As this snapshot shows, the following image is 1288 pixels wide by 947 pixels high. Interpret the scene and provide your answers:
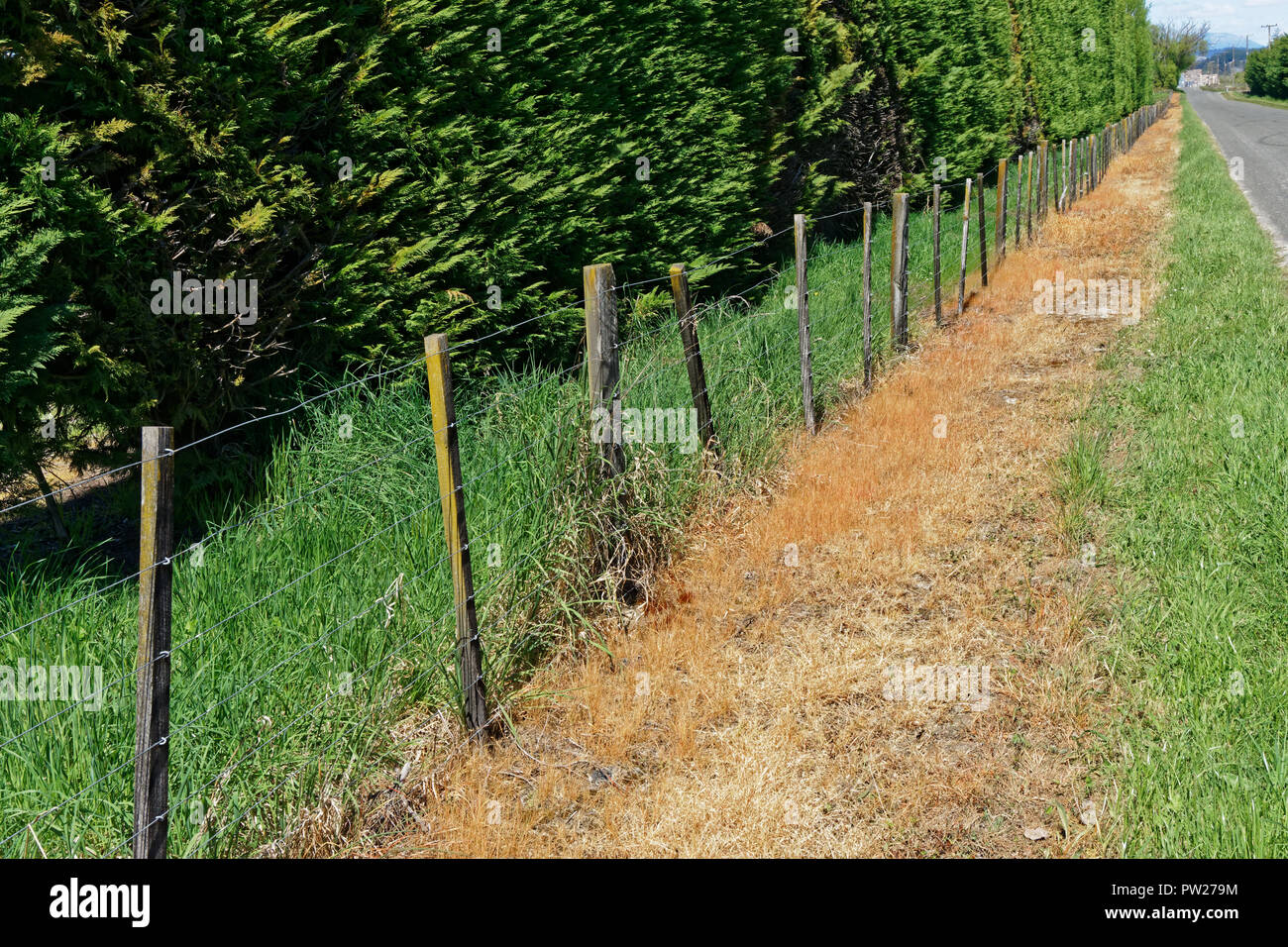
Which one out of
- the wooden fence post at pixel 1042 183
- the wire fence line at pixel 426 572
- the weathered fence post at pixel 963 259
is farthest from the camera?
the wooden fence post at pixel 1042 183

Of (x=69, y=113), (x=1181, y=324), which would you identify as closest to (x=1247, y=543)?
(x=1181, y=324)

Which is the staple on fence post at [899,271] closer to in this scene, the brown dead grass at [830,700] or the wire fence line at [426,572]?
the wire fence line at [426,572]

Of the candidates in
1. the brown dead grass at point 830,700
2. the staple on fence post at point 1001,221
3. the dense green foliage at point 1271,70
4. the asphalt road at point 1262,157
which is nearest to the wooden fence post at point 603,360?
the brown dead grass at point 830,700

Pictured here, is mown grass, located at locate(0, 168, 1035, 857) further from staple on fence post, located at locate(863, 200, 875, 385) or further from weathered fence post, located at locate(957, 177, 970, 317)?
weathered fence post, located at locate(957, 177, 970, 317)

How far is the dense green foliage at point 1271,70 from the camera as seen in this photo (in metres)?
79.6

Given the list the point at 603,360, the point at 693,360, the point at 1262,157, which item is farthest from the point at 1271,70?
the point at 603,360

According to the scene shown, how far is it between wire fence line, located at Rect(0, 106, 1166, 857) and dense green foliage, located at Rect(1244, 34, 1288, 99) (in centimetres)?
9276

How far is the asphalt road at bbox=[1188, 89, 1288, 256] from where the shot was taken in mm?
16250

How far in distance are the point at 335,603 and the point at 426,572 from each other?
377 mm

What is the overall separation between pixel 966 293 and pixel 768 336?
5824 mm

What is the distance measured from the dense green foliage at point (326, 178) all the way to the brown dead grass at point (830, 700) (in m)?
1.95

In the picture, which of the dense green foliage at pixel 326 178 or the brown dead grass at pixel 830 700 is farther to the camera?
the dense green foliage at pixel 326 178

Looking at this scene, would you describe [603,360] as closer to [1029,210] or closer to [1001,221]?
[1001,221]

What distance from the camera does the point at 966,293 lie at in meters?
12.3
